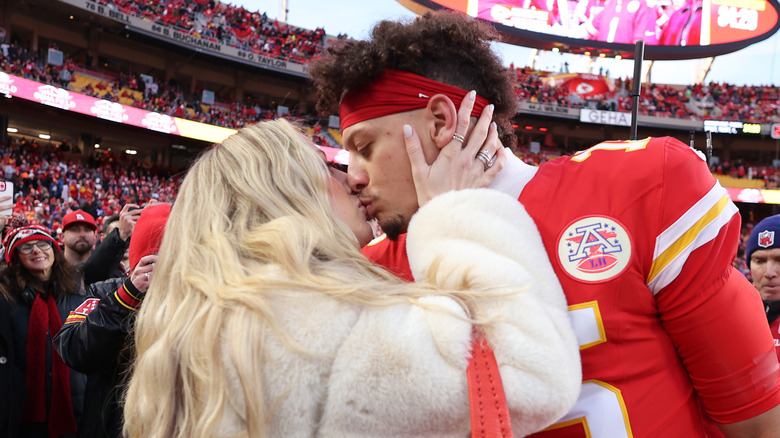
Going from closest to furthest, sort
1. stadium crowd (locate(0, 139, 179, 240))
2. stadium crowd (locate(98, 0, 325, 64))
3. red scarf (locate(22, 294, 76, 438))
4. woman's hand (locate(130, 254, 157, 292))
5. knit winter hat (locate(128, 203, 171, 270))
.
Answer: woman's hand (locate(130, 254, 157, 292)) < knit winter hat (locate(128, 203, 171, 270)) < red scarf (locate(22, 294, 76, 438)) < stadium crowd (locate(0, 139, 179, 240)) < stadium crowd (locate(98, 0, 325, 64))

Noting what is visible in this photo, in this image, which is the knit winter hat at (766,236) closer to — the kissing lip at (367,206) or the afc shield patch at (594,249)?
Answer: the afc shield patch at (594,249)

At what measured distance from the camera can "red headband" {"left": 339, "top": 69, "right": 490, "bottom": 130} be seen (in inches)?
71.2

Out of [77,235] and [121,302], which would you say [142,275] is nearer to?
[121,302]

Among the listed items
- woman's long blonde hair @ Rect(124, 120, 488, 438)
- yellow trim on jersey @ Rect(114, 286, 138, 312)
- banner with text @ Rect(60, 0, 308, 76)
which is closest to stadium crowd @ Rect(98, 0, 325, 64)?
banner with text @ Rect(60, 0, 308, 76)

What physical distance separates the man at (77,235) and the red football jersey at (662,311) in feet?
16.9

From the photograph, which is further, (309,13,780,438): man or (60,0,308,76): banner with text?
(60,0,308,76): banner with text

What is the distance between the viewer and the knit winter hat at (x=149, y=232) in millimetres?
2971

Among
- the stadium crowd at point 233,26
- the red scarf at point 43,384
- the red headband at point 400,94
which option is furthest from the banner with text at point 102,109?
the red headband at point 400,94

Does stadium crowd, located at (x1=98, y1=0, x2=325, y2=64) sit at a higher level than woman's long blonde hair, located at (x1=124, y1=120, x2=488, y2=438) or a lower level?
higher

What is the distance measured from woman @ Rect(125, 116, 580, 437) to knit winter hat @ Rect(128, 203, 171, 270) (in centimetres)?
157

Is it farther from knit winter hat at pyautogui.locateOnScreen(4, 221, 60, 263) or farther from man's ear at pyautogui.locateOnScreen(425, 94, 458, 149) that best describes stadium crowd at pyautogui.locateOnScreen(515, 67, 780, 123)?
man's ear at pyautogui.locateOnScreen(425, 94, 458, 149)

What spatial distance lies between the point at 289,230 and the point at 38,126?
25928 millimetres

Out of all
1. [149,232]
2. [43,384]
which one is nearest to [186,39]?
[43,384]

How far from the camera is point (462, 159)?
169cm
